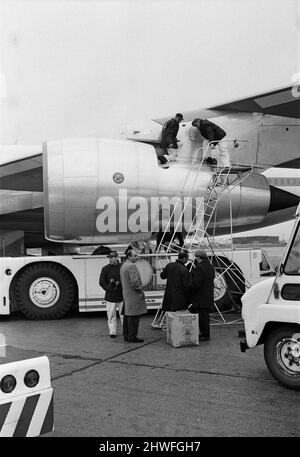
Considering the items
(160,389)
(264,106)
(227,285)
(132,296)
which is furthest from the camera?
(264,106)

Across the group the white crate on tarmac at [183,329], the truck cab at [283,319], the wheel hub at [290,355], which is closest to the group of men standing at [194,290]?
the white crate on tarmac at [183,329]

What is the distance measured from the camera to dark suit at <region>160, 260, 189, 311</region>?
7.64 metres

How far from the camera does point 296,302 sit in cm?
488

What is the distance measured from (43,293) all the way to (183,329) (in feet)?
12.4

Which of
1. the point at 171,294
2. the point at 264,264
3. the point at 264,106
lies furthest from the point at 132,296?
the point at 264,106

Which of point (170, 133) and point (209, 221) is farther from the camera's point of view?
point (170, 133)

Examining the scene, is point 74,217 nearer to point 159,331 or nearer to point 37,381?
point 159,331

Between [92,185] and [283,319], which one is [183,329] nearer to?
[283,319]

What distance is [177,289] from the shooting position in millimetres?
7633

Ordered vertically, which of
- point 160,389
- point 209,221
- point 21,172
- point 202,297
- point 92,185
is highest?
point 21,172

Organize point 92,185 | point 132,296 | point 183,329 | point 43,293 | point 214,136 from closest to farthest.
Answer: point 183,329 < point 132,296 < point 92,185 < point 43,293 < point 214,136

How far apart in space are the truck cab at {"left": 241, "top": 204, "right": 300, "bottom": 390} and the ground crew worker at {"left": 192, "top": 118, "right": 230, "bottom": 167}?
534cm

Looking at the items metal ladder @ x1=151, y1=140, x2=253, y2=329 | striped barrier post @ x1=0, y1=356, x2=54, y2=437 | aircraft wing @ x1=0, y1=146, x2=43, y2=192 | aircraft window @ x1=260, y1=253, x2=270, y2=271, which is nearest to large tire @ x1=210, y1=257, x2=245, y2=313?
metal ladder @ x1=151, y1=140, x2=253, y2=329
